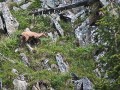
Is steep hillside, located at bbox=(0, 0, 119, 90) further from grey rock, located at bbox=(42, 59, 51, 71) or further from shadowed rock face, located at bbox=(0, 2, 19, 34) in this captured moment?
shadowed rock face, located at bbox=(0, 2, 19, 34)

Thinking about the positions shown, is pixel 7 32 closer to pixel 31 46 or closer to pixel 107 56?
pixel 31 46

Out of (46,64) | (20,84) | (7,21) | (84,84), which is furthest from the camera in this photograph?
(7,21)

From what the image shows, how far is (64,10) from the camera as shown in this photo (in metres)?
30.4

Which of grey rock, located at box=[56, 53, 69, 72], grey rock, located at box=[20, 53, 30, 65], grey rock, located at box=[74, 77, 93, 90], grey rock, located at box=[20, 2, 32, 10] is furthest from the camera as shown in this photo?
grey rock, located at box=[20, 2, 32, 10]

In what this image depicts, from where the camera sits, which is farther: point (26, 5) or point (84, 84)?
point (26, 5)

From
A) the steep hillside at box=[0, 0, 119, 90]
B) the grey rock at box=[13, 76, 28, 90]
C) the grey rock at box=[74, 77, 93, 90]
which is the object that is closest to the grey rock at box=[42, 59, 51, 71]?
the steep hillside at box=[0, 0, 119, 90]

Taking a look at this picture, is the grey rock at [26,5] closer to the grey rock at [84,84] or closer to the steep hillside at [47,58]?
the steep hillside at [47,58]

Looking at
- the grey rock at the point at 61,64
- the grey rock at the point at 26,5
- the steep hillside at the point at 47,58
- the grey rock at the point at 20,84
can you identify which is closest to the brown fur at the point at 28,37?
the steep hillside at the point at 47,58

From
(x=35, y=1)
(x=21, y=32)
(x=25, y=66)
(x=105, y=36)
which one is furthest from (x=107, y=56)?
(x=35, y=1)

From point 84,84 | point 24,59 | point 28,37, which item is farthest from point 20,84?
point 28,37

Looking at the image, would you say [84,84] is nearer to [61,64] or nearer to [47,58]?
[61,64]

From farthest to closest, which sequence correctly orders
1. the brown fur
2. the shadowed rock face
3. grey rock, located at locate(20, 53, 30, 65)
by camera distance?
1. the shadowed rock face
2. the brown fur
3. grey rock, located at locate(20, 53, 30, 65)

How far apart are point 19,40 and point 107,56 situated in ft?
37.0

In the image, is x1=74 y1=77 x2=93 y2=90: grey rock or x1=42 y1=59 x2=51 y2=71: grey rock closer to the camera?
x1=74 y1=77 x2=93 y2=90: grey rock
